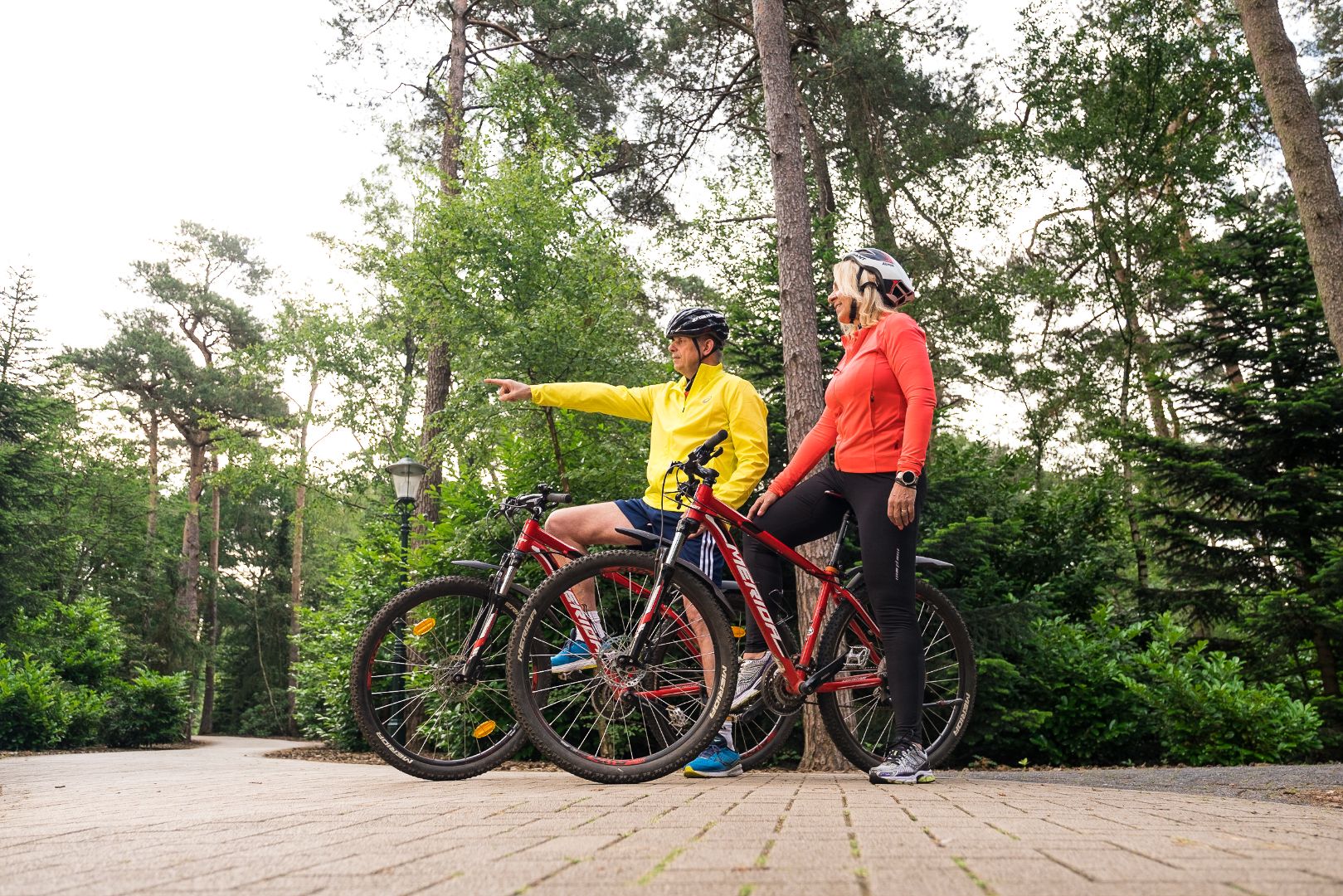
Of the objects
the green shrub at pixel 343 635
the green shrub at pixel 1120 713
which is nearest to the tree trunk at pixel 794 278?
A: the green shrub at pixel 1120 713

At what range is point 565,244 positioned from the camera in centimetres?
1028

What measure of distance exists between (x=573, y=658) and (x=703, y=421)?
1.36 m

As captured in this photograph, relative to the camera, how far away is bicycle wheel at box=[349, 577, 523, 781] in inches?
166

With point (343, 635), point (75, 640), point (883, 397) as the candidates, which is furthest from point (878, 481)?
point (75, 640)

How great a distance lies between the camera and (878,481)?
420 centimetres

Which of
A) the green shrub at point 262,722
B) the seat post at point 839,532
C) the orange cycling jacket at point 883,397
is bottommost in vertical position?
the green shrub at point 262,722

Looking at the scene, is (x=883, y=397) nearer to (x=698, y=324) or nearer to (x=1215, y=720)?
(x=698, y=324)

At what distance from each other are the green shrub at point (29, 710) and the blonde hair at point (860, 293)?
17.5 m

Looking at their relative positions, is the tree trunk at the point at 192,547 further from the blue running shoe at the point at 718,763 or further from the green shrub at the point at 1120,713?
the blue running shoe at the point at 718,763

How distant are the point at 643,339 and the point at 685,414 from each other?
9.07 meters

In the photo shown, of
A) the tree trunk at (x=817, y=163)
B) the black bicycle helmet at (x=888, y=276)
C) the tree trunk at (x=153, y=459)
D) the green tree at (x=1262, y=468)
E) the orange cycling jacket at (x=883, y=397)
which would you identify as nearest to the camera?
the orange cycling jacket at (x=883, y=397)

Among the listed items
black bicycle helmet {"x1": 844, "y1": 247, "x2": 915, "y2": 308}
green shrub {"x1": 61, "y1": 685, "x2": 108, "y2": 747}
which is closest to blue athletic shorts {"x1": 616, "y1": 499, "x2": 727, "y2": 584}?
black bicycle helmet {"x1": 844, "y1": 247, "x2": 915, "y2": 308}

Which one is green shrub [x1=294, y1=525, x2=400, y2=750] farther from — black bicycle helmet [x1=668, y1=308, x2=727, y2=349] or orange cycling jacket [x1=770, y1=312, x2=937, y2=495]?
orange cycling jacket [x1=770, y1=312, x2=937, y2=495]

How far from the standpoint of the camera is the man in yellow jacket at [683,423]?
4.42m
